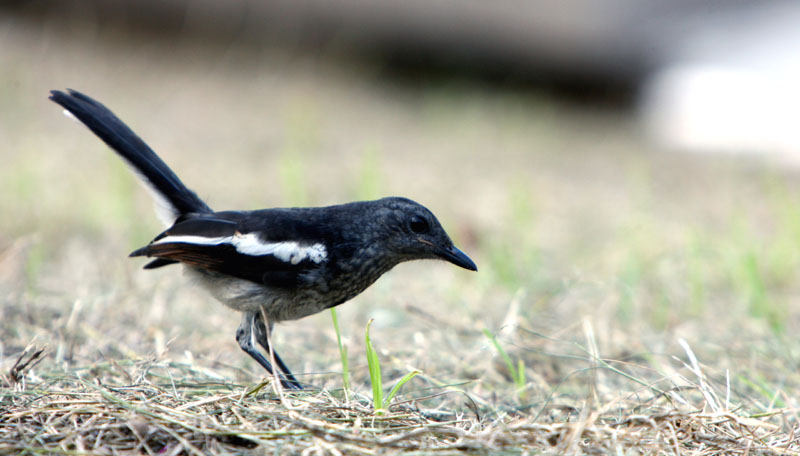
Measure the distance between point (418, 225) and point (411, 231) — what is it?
4 centimetres

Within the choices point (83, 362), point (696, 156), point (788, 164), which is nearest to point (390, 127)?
point (696, 156)

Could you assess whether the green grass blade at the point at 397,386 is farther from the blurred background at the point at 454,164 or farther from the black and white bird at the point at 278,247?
the black and white bird at the point at 278,247

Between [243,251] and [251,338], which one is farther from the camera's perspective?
[251,338]

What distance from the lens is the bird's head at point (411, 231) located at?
3055mm

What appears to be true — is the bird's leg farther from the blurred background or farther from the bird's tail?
the bird's tail

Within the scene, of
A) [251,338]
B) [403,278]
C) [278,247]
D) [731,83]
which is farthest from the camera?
[731,83]

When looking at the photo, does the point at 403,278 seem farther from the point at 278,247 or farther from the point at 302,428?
the point at 302,428

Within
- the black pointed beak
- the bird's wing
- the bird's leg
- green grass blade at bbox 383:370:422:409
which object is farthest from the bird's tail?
green grass blade at bbox 383:370:422:409

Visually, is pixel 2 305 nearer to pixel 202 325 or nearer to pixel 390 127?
pixel 202 325

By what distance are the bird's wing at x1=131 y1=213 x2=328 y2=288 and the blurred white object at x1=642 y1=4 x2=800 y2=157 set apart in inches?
368

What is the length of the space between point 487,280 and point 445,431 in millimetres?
2661

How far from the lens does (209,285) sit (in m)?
3.12

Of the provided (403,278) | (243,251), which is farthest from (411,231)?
(403,278)

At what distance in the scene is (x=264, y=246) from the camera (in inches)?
114
